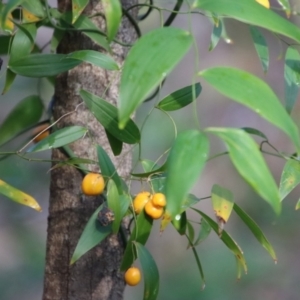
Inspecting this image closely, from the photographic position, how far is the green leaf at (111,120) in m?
0.53

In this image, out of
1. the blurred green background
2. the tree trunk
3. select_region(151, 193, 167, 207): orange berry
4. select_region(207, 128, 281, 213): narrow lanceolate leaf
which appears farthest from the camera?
the blurred green background

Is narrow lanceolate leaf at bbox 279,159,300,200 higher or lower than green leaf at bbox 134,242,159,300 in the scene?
higher

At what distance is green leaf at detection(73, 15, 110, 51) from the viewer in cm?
59

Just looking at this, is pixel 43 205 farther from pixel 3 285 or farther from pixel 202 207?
pixel 202 207

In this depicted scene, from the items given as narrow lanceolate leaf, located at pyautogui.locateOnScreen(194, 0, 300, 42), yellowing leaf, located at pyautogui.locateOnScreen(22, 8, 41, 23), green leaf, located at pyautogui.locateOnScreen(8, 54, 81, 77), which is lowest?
green leaf, located at pyautogui.locateOnScreen(8, 54, 81, 77)

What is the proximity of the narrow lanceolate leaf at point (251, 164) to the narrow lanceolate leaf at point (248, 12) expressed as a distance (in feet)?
0.31

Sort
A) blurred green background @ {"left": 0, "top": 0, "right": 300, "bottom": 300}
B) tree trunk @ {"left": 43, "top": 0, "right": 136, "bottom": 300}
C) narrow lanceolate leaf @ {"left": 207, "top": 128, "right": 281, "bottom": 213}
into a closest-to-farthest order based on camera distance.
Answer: narrow lanceolate leaf @ {"left": 207, "top": 128, "right": 281, "bottom": 213} → tree trunk @ {"left": 43, "top": 0, "right": 136, "bottom": 300} → blurred green background @ {"left": 0, "top": 0, "right": 300, "bottom": 300}

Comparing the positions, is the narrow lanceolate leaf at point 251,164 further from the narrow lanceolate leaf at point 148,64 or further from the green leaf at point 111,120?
the green leaf at point 111,120

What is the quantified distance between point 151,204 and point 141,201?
19 millimetres

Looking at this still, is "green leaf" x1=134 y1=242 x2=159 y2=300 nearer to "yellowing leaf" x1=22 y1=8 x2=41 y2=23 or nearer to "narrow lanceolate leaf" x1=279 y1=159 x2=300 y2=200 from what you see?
"narrow lanceolate leaf" x1=279 y1=159 x2=300 y2=200

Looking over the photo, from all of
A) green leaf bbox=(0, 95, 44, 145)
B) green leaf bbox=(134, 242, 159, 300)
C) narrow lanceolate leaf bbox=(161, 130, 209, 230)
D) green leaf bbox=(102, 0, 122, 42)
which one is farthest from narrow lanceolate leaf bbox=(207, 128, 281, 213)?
green leaf bbox=(0, 95, 44, 145)

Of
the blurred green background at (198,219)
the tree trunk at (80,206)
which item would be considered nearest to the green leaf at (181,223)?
the tree trunk at (80,206)

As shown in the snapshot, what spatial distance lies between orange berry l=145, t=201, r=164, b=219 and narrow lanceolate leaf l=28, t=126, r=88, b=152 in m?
0.10

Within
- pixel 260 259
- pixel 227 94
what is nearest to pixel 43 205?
pixel 260 259
